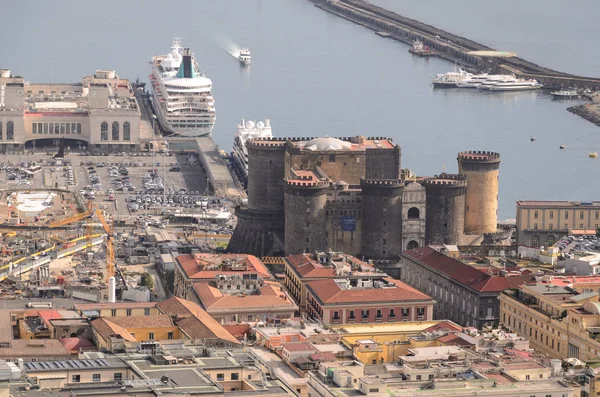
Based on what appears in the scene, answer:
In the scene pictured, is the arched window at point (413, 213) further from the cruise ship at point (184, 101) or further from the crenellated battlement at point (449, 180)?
the cruise ship at point (184, 101)

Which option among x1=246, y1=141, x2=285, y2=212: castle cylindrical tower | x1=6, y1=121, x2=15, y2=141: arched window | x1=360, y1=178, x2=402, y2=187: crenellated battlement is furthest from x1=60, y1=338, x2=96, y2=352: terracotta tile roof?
x1=6, y1=121, x2=15, y2=141: arched window

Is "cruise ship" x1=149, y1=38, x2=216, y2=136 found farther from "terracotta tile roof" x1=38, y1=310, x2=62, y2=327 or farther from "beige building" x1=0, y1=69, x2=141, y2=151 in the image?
"terracotta tile roof" x1=38, y1=310, x2=62, y2=327

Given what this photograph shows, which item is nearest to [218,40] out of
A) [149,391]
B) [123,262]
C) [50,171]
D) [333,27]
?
[333,27]

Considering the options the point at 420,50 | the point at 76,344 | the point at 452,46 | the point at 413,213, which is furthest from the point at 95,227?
the point at 452,46

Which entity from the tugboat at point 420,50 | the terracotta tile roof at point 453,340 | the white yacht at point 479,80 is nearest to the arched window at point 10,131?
the white yacht at point 479,80

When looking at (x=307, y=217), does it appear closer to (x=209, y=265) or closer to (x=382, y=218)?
(x=382, y=218)

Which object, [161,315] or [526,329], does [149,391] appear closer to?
[161,315]
